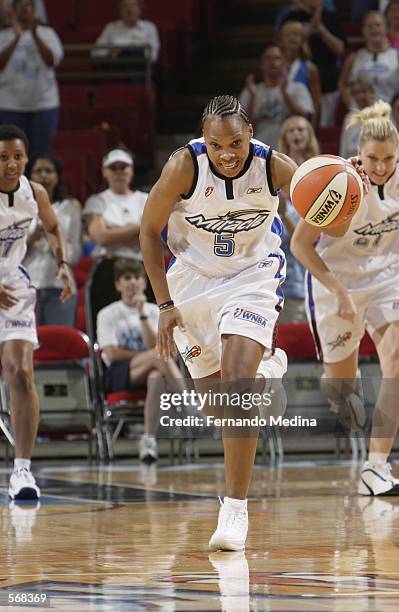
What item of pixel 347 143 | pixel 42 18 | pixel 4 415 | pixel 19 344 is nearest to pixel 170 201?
pixel 19 344

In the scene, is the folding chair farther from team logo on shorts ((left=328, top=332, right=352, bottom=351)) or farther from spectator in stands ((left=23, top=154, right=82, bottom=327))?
team logo on shorts ((left=328, top=332, right=352, bottom=351))

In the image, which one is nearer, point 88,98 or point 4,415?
point 4,415

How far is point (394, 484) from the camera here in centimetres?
711

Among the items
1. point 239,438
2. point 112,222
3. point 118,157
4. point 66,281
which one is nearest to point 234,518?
point 239,438

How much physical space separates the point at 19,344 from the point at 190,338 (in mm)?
2033

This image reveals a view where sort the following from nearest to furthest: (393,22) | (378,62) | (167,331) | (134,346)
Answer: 1. (167,331)
2. (134,346)
3. (378,62)
4. (393,22)

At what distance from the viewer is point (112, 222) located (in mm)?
10250

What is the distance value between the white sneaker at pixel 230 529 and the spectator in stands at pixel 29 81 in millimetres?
7379

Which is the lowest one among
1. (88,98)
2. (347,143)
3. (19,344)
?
(19,344)

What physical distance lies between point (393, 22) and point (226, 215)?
25.1ft

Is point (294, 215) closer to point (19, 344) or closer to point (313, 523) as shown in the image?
point (19, 344)

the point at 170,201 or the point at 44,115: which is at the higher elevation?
the point at 44,115

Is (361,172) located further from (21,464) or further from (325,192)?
(21,464)

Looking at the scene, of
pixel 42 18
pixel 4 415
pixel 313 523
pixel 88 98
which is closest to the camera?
pixel 313 523
